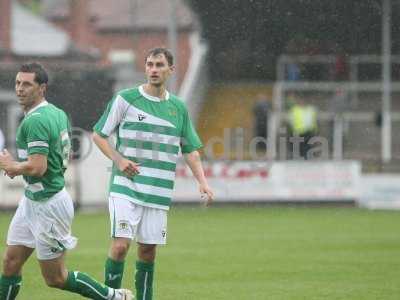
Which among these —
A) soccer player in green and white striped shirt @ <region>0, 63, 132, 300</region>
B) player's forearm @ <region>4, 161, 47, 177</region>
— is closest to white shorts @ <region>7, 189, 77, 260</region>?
soccer player in green and white striped shirt @ <region>0, 63, 132, 300</region>

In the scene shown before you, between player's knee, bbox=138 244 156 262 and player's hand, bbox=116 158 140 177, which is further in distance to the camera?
player's knee, bbox=138 244 156 262

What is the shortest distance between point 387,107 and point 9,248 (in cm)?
2032

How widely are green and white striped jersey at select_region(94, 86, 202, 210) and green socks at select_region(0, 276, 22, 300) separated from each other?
1.09 m

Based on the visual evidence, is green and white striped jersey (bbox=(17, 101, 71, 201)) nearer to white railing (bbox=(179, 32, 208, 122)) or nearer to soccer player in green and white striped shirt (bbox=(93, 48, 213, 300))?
soccer player in green and white striped shirt (bbox=(93, 48, 213, 300))

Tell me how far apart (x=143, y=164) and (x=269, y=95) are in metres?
22.7

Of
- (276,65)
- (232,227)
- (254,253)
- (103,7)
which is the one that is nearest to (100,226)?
(232,227)

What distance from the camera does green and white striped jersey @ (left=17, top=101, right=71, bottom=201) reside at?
8.22 meters

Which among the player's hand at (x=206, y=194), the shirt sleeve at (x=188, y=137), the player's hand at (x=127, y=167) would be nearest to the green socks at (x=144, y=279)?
the player's hand at (x=206, y=194)

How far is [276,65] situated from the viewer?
30375 millimetres

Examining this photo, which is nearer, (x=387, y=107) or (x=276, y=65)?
(x=387, y=107)

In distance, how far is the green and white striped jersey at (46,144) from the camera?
822 cm

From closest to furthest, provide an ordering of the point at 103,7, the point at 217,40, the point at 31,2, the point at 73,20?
1. the point at 217,40
2. the point at 73,20
3. the point at 103,7
4. the point at 31,2

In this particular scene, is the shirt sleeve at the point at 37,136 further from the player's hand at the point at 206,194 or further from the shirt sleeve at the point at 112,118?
the player's hand at the point at 206,194

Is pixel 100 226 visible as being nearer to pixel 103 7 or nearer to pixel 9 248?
pixel 9 248
